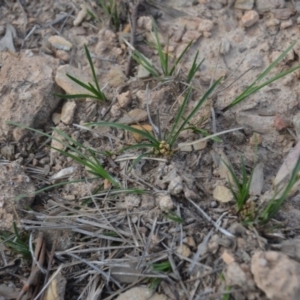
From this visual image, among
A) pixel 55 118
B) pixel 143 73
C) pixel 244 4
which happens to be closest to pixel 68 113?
pixel 55 118

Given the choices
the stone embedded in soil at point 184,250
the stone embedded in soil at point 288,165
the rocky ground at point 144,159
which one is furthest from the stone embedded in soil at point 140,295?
the stone embedded in soil at point 288,165

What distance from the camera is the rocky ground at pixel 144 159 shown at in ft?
5.42

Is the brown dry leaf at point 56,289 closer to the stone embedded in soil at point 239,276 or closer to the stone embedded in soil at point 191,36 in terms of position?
the stone embedded in soil at point 239,276

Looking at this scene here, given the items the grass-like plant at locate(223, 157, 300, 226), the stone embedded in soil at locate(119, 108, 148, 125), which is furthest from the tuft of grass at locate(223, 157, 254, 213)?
the stone embedded in soil at locate(119, 108, 148, 125)

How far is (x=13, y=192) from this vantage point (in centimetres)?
191

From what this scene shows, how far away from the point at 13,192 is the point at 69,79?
60 centimetres

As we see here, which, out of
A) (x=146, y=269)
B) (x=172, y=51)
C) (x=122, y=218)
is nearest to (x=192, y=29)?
(x=172, y=51)

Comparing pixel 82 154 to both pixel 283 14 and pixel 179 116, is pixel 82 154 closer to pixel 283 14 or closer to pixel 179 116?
pixel 179 116

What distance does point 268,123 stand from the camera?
2006 millimetres

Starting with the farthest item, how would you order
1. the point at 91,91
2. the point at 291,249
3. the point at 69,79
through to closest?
the point at 69,79 → the point at 91,91 → the point at 291,249

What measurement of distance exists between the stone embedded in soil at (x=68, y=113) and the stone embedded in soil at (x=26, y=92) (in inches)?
2.6

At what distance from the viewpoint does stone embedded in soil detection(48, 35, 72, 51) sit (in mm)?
2332

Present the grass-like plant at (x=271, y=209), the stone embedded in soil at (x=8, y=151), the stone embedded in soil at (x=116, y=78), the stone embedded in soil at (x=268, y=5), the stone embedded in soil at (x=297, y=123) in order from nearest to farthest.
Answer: the grass-like plant at (x=271, y=209) < the stone embedded in soil at (x=297, y=123) < the stone embedded in soil at (x=8, y=151) < the stone embedded in soil at (x=116, y=78) < the stone embedded in soil at (x=268, y=5)

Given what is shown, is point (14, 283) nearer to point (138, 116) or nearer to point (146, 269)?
point (146, 269)
